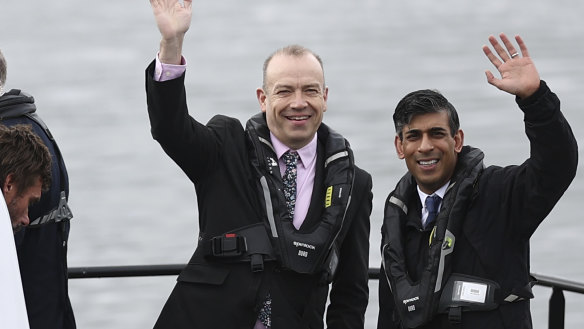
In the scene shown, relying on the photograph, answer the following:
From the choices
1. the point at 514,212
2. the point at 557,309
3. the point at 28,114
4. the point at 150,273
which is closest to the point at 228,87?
the point at 150,273

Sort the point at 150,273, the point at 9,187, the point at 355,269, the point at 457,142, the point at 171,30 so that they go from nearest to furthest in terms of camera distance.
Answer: the point at 9,187 < the point at 171,30 < the point at 457,142 < the point at 355,269 < the point at 150,273

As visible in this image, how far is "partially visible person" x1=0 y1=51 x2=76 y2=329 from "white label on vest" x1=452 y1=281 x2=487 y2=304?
4.26 ft

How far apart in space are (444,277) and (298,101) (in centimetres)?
78

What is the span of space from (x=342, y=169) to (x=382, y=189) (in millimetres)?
9363

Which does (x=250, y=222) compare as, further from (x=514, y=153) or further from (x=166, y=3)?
(x=514, y=153)

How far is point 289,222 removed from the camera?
4.57 m

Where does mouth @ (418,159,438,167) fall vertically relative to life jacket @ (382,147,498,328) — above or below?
above

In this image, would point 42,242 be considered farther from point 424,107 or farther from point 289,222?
point 424,107

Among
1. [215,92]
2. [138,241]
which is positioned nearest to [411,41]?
[215,92]

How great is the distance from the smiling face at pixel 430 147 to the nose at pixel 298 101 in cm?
36

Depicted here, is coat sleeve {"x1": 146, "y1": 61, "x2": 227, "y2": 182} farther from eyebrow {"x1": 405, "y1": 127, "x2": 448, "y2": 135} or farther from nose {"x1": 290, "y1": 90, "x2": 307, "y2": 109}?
eyebrow {"x1": 405, "y1": 127, "x2": 448, "y2": 135}

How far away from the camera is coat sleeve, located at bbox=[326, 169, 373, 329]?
4.75 meters

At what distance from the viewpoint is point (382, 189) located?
46.0 feet

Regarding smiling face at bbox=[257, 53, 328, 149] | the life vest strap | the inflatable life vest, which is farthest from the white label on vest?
smiling face at bbox=[257, 53, 328, 149]
